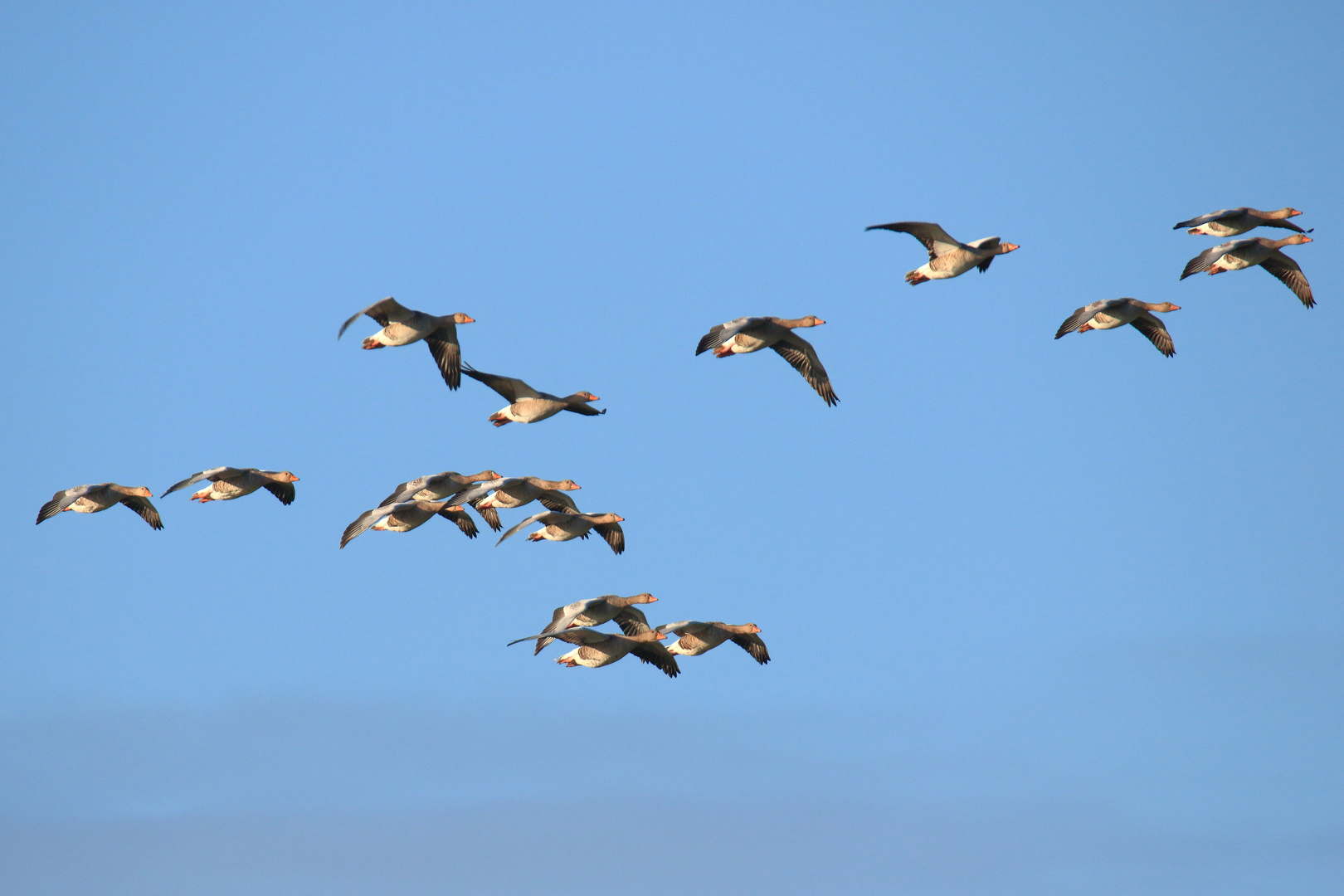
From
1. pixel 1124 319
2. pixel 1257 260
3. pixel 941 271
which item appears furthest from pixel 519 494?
pixel 1257 260

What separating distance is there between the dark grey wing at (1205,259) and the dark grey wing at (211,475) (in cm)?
1768

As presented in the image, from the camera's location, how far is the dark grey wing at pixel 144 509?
37531 mm

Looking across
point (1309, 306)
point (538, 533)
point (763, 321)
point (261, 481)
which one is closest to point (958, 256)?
point (763, 321)

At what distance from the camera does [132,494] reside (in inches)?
1467

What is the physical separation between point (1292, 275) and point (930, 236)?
24.2 feet

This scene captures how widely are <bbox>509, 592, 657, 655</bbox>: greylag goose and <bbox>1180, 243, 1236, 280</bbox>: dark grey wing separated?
453 inches

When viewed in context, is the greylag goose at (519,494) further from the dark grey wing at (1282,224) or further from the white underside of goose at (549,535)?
the dark grey wing at (1282,224)

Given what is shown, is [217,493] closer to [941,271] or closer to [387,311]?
[387,311]

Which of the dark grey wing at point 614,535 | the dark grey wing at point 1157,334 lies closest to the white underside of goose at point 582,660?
the dark grey wing at point 614,535

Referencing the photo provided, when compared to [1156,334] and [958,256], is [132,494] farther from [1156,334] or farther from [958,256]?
[1156,334]

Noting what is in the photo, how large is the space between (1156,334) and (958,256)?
571 centimetres

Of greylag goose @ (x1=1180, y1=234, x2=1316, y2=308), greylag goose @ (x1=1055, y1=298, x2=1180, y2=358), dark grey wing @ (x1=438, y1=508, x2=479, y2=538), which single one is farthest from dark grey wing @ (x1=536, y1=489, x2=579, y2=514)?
greylag goose @ (x1=1180, y1=234, x2=1316, y2=308)

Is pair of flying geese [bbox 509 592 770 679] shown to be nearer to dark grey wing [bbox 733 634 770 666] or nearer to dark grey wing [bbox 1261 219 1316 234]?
dark grey wing [bbox 733 634 770 666]

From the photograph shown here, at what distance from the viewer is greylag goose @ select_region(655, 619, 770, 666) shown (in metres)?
36.2
